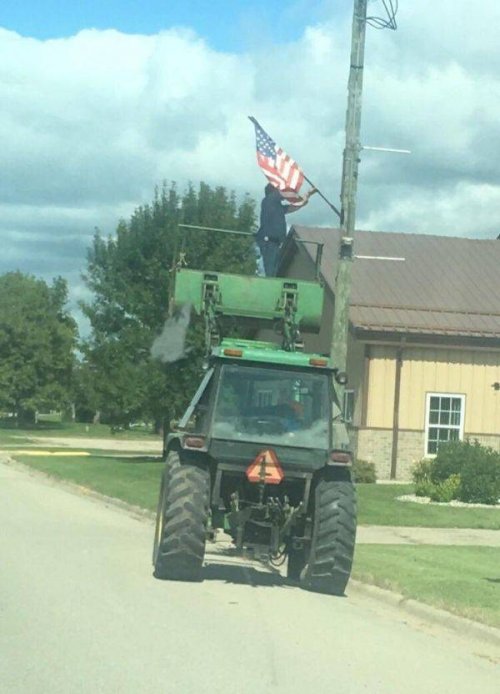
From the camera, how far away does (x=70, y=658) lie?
8883mm

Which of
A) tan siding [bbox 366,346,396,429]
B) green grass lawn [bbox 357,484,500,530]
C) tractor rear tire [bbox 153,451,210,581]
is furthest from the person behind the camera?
tan siding [bbox 366,346,396,429]

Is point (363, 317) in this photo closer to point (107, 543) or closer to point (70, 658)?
point (107, 543)

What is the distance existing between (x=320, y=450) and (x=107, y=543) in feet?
16.2

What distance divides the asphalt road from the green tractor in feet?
1.59

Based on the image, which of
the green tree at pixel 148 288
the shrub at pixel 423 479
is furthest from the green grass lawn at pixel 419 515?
the green tree at pixel 148 288

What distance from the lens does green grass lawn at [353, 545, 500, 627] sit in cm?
1196

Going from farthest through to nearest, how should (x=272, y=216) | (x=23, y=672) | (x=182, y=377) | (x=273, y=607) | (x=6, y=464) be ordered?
1. (x=6, y=464)
2. (x=182, y=377)
3. (x=272, y=216)
4. (x=273, y=607)
5. (x=23, y=672)

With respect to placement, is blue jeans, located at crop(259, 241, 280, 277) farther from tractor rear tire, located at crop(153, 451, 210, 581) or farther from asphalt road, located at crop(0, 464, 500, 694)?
tractor rear tire, located at crop(153, 451, 210, 581)

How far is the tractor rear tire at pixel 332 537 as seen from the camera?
12.8 metres

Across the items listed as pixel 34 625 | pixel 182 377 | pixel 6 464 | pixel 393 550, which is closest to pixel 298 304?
pixel 393 550

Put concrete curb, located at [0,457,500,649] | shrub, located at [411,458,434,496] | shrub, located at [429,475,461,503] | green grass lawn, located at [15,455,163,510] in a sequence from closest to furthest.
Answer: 1. concrete curb, located at [0,457,500,649]
2. shrub, located at [429,475,461,503]
3. green grass lawn, located at [15,455,163,510]
4. shrub, located at [411,458,434,496]

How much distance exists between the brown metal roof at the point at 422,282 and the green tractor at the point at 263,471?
17.3 m

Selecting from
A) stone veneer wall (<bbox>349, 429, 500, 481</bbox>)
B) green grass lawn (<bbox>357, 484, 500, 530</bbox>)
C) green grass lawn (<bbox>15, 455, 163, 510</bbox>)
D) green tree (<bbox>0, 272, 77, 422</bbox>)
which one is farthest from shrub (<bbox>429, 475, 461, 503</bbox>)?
green tree (<bbox>0, 272, 77, 422</bbox>)

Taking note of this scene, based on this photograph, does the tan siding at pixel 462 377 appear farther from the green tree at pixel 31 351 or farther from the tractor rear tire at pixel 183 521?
the green tree at pixel 31 351
